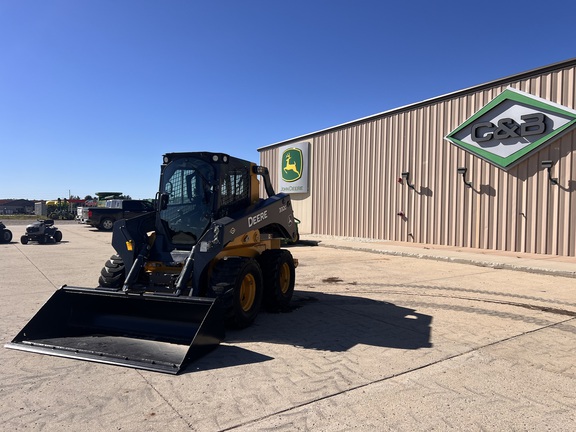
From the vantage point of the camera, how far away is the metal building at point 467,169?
13.4 meters

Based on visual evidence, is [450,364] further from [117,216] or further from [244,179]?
[117,216]

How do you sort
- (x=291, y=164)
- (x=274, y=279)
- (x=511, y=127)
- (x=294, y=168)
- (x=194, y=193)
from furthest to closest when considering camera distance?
(x=291, y=164), (x=294, y=168), (x=511, y=127), (x=274, y=279), (x=194, y=193)

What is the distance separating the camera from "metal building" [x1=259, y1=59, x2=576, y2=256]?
13.4m

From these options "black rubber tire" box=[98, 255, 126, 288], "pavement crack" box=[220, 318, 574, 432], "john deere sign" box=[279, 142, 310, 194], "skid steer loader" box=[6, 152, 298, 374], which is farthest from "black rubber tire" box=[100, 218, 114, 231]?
"pavement crack" box=[220, 318, 574, 432]

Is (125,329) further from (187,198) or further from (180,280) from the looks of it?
(187,198)

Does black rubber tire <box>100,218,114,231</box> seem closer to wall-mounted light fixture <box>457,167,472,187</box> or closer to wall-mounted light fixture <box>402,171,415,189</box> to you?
wall-mounted light fixture <box>402,171,415,189</box>

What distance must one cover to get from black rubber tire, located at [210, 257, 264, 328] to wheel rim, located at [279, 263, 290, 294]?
99 cm

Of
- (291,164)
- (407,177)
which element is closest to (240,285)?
(407,177)

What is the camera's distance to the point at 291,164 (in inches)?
985

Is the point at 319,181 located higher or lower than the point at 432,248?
higher

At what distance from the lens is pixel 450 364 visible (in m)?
4.46

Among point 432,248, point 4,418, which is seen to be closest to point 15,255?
point 4,418

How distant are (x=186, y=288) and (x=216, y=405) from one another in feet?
7.21

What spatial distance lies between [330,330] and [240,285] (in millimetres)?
1366
